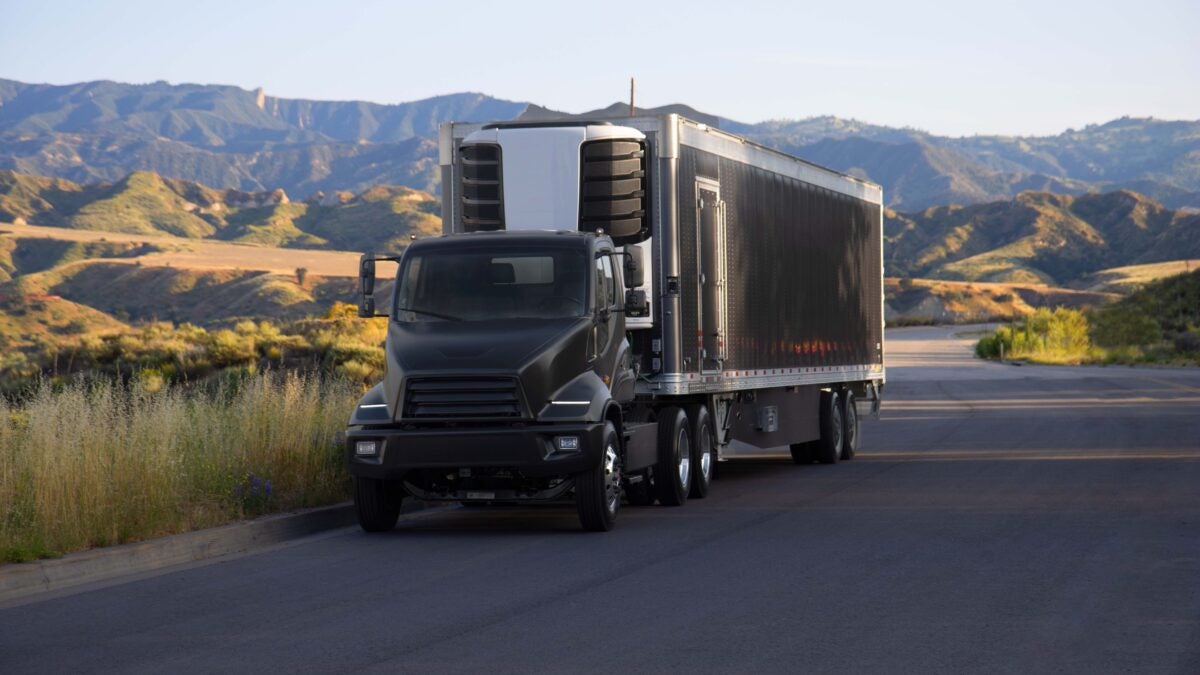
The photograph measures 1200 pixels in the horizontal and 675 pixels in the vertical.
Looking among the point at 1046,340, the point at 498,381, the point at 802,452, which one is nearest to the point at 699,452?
the point at 498,381

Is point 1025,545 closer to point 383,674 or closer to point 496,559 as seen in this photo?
point 496,559

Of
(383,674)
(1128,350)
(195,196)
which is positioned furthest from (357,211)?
(383,674)

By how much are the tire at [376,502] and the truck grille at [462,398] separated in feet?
3.14

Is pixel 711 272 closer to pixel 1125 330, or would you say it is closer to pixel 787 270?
pixel 787 270

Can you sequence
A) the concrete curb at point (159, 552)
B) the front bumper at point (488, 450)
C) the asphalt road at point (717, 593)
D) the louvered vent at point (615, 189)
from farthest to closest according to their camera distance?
1. the louvered vent at point (615, 189)
2. the front bumper at point (488, 450)
3. the concrete curb at point (159, 552)
4. the asphalt road at point (717, 593)

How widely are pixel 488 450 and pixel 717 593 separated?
3.46m

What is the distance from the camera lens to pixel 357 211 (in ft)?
592

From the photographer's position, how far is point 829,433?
74.4 ft

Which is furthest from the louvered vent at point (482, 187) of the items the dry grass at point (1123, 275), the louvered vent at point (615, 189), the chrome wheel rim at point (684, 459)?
the dry grass at point (1123, 275)

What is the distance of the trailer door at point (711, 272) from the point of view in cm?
1714

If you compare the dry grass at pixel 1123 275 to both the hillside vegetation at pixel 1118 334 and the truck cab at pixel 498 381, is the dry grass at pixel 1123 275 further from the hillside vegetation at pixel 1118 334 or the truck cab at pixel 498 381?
the truck cab at pixel 498 381

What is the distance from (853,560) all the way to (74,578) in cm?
568

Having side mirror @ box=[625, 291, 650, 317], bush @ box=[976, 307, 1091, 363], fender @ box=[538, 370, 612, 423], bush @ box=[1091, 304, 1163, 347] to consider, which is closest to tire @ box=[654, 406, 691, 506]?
side mirror @ box=[625, 291, 650, 317]

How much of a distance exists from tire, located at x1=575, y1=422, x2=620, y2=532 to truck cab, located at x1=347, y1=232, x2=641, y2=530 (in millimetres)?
12
